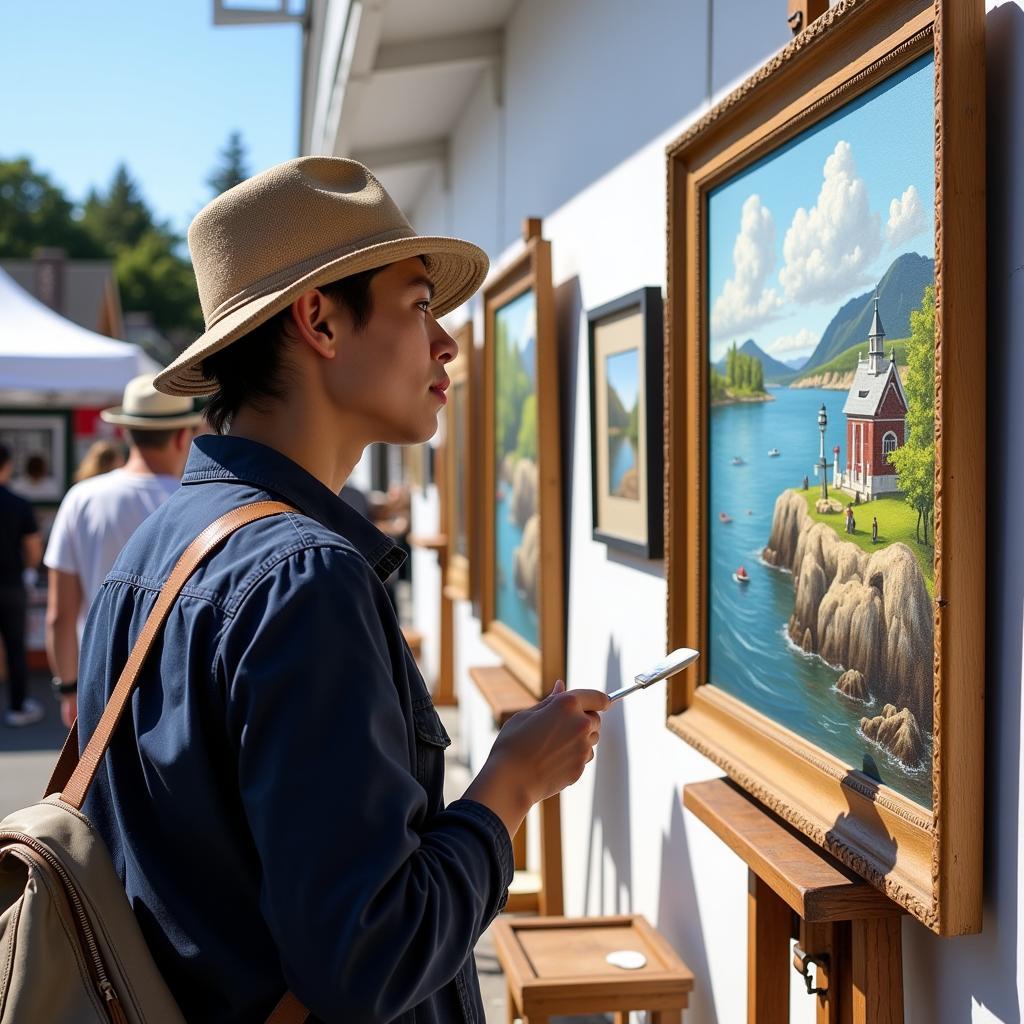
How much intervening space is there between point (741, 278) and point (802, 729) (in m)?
0.78

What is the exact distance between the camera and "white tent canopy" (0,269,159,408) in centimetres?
857

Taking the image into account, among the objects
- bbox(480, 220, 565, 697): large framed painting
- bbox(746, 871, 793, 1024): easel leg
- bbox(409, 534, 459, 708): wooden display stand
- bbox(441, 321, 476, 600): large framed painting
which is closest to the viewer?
bbox(746, 871, 793, 1024): easel leg

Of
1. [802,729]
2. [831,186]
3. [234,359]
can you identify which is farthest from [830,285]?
[234,359]

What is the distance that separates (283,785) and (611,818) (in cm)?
244

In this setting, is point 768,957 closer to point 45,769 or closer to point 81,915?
point 81,915

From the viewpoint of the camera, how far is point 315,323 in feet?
4.61

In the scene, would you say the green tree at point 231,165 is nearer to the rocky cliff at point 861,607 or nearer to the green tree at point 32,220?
the green tree at point 32,220

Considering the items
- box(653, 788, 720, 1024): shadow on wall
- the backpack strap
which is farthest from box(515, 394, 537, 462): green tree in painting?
the backpack strap

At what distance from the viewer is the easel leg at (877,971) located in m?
1.55

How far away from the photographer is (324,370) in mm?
1419

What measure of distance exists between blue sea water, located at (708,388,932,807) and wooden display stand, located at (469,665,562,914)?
4.81 ft

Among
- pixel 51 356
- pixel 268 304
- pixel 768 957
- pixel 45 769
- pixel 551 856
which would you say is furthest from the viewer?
pixel 51 356

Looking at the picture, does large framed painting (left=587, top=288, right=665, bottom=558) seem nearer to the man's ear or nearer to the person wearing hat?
the man's ear

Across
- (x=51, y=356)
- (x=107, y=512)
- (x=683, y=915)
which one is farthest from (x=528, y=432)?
(x=51, y=356)
